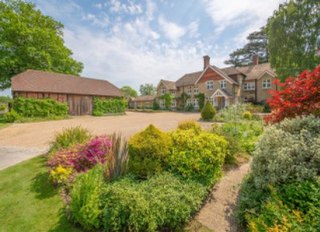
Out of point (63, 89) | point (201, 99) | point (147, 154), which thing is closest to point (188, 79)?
point (201, 99)

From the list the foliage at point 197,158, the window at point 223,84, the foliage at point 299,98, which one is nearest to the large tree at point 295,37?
the window at point 223,84

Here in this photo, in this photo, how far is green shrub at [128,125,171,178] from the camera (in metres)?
3.94

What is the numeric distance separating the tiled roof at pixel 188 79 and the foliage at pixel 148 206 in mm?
32096

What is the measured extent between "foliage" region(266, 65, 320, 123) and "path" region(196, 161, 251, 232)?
6.82 ft

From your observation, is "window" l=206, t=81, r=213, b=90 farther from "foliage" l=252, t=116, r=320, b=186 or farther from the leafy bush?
"foliage" l=252, t=116, r=320, b=186

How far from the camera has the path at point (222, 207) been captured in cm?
315

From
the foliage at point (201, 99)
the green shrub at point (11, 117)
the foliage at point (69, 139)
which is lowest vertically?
the foliage at point (69, 139)

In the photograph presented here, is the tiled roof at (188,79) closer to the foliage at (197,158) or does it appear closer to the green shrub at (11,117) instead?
the green shrub at (11,117)

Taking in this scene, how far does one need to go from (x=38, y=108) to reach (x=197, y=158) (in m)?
21.2

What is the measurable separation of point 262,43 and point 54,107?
44529mm

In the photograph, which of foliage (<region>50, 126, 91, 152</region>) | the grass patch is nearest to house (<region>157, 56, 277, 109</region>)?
foliage (<region>50, 126, 91, 152</region>)

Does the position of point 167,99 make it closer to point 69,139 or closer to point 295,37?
point 295,37

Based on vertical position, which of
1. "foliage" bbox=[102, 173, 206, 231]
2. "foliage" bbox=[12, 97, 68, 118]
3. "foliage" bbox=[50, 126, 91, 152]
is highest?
"foliage" bbox=[12, 97, 68, 118]

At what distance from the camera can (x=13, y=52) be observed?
2238 cm
